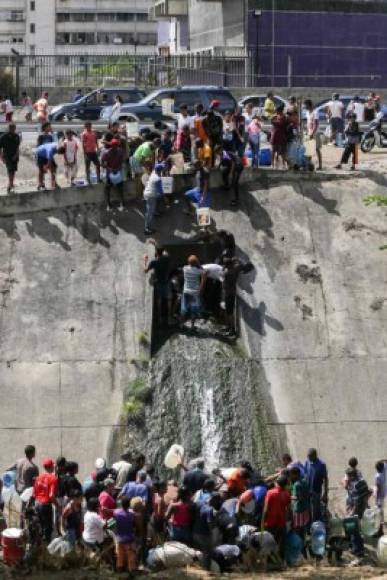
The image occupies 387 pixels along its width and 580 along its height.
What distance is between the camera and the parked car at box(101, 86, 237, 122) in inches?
1700

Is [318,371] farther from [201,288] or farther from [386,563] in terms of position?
[386,563]

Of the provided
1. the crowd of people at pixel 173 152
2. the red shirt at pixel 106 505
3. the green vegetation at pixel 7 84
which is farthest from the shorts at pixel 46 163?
the green vegetation at pixel 7 84

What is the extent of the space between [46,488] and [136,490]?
55.6 inches

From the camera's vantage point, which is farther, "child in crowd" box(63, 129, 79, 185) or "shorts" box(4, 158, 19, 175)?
"child in crowd" box(63, 129, 79, 185)

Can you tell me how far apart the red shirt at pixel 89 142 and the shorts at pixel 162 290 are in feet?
12.3

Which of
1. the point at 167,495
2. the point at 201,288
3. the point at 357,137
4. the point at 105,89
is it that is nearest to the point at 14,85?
the point at 105,89

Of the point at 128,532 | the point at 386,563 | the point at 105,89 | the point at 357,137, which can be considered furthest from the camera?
the point at 105,89

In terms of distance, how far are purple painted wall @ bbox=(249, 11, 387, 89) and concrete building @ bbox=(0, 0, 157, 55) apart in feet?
189

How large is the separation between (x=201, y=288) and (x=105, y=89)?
19536mm

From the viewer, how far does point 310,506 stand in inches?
910

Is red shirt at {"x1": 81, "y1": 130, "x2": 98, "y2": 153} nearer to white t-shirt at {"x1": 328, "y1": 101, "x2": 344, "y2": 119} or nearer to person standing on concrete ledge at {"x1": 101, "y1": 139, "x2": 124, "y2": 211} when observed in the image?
person standing on concrete ledge at {"x1": 101, "y1": 139, "x2": 124, "y2": 211}

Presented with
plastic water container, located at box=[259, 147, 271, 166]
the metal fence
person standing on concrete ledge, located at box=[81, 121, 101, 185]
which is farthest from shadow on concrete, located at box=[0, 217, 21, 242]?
the metal fence

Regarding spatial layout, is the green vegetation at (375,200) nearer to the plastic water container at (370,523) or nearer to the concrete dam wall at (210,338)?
the concrete dam wall at (210,338)

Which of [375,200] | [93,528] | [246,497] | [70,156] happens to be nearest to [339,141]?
[375,200]
